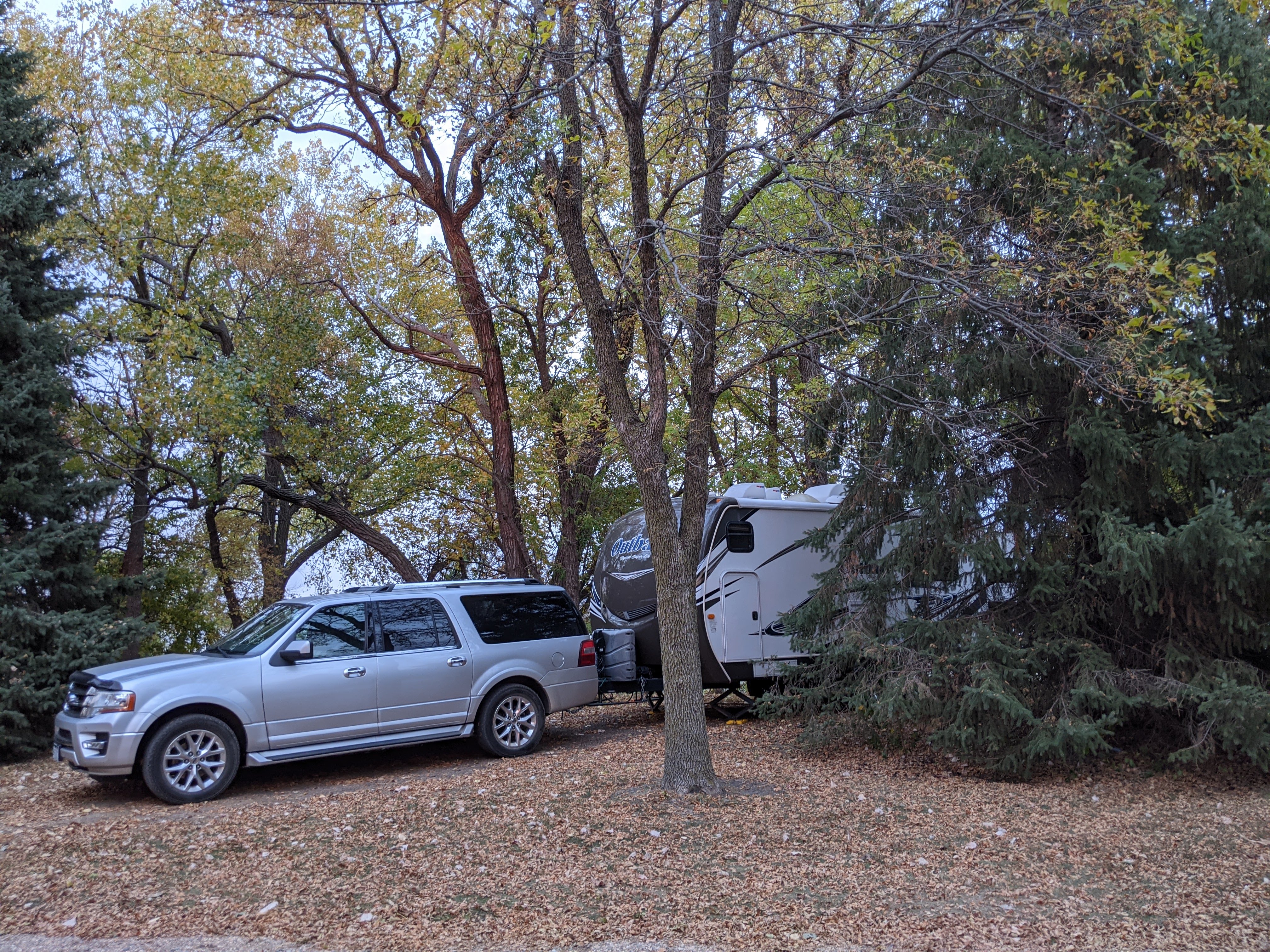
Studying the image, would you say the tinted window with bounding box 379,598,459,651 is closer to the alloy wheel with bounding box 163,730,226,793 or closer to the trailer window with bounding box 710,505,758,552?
the alloy wheel with bounding box 163,730,226,793

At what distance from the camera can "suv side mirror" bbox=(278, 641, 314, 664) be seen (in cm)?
880

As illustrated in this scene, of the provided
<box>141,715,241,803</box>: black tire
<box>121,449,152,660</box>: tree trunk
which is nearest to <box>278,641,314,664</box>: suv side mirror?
<box>141,715,241,803</box>: black tire

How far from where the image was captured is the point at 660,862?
19.7 ft

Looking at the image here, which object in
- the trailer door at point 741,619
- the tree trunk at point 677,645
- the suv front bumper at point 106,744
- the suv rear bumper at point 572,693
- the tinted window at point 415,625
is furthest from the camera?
the trailer door at point 741,619

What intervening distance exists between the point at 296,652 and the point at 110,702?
1.54 m

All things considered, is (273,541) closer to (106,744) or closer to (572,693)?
(572,693)

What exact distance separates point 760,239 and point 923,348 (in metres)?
2.15

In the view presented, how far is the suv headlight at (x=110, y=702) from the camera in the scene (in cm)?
797

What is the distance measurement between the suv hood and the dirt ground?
1090mm

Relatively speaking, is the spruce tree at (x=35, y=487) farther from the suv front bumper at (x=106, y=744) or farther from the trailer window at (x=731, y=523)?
the trailer window at (x=731, y=523)

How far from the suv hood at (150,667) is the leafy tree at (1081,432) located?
5.68m

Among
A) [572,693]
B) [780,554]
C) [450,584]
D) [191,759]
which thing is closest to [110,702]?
[191,759]

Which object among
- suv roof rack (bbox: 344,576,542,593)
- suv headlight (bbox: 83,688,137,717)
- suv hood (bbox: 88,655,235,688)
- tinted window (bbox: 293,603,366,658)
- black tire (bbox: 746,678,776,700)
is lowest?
black tire (bbox: 746,678,776,700)

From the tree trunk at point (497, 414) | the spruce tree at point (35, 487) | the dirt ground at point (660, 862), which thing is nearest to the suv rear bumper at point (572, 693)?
the dirt ground at point (660, 862)
